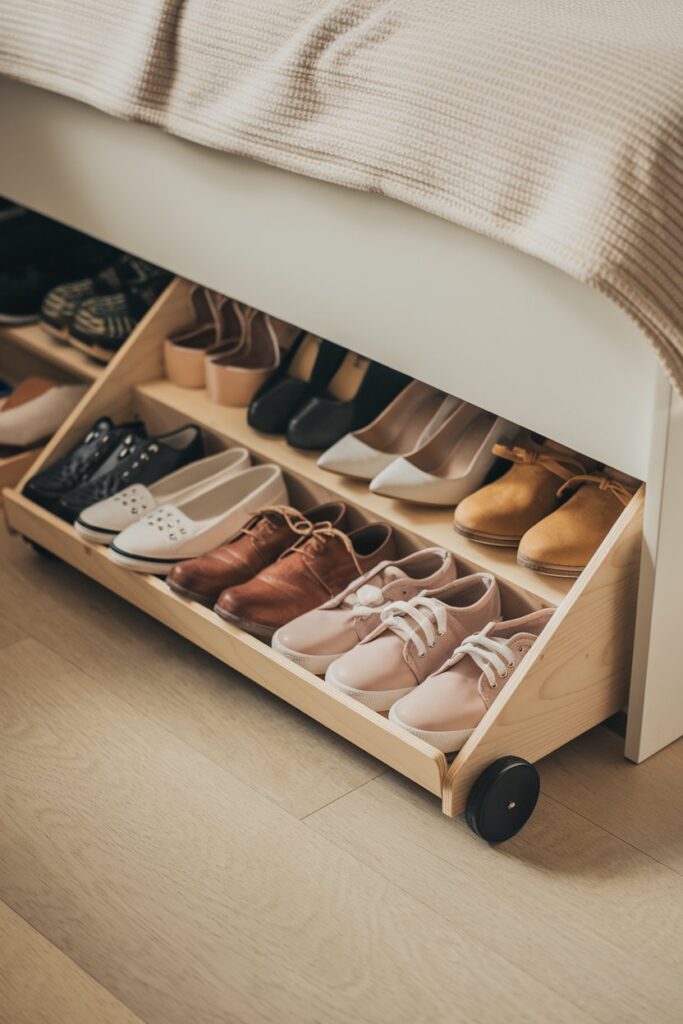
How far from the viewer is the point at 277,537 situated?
1.46 m

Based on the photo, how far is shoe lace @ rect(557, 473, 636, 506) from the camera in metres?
1.32

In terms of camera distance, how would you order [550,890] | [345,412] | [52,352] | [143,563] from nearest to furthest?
[550,890], [143,563], [345,412], [52,352]

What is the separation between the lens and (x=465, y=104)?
111 cm

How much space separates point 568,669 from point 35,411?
96cm

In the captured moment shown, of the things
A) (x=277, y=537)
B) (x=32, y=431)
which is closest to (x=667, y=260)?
(x=277, y=537)

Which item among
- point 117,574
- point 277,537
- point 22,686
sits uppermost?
point 277,537

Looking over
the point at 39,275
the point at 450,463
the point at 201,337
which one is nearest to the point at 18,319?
the point at 39,275

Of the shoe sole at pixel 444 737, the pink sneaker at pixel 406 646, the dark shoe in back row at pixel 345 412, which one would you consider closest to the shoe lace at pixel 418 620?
the pink sneaker at pixel 406 646

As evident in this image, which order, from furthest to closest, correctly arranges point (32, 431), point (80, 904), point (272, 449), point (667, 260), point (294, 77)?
point (32, 431) < point (272, 449) < point (294, 77) < point (80, 904) < point (667, 260)

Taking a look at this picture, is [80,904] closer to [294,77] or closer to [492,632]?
[492,632]

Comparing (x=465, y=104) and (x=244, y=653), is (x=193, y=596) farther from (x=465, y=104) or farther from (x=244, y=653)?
(x=465, y=104)

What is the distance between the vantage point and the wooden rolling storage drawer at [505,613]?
3.88 feet

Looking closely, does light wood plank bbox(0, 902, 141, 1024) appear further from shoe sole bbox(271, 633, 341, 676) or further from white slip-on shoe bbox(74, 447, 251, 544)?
white slip-on shoe bbox(74, 447, 251, 544)

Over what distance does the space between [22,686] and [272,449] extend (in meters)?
0.44
